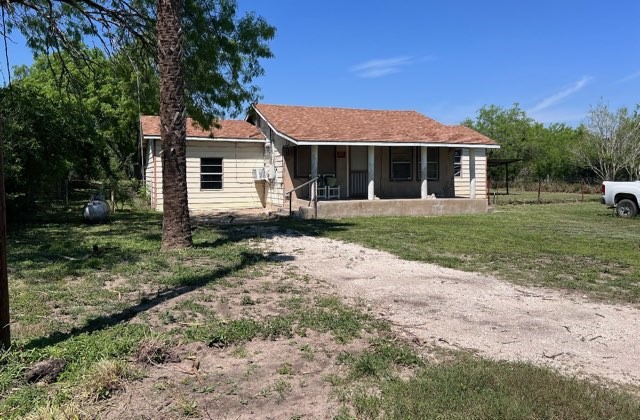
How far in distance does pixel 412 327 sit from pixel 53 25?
11171 mm

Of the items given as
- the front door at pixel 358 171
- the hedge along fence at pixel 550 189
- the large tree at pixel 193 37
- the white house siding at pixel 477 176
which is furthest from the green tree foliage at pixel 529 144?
the large tree at pixel 193 37

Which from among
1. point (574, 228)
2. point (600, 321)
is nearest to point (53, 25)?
point (600, 321)

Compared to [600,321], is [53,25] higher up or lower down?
higher up

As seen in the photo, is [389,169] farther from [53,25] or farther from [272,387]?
[272,387]

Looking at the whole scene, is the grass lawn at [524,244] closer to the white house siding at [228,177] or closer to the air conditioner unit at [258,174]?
the air conditioner unit at [258,174]

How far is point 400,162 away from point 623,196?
26.3 ft

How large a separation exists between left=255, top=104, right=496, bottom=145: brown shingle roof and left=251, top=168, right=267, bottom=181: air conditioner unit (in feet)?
7.29

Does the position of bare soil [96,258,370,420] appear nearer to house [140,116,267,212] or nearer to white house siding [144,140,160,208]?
house [140,116,267,212]

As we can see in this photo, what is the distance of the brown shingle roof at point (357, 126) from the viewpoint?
691 inches

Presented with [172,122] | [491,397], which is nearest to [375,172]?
[172,122]

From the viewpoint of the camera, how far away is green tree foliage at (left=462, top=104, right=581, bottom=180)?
39.8 meters

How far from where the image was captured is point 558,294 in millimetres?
6426

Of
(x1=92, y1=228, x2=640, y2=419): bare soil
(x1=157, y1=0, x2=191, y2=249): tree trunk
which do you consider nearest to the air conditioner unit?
(x1=157, y1=0, x2=191, y2=249): tree trunk

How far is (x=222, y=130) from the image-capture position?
20.3m
